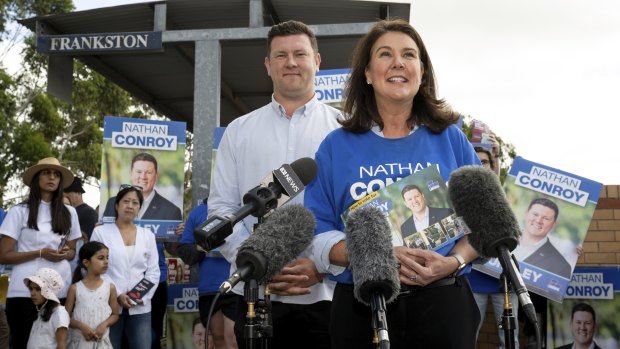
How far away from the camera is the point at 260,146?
3924mm

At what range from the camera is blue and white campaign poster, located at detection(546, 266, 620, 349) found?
23.8ft

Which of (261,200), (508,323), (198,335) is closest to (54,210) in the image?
(198,335)

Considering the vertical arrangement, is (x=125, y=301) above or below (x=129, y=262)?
below

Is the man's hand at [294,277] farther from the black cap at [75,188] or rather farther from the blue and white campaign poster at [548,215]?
the black cap at [75,188]

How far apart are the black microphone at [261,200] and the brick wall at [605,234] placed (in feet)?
18.6

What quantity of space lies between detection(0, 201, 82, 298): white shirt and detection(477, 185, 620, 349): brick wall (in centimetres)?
528

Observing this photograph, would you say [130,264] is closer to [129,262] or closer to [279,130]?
[129,262]

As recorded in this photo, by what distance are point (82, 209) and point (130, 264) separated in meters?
1.65

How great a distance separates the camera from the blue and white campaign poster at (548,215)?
6.57m

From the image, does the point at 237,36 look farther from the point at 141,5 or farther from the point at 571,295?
the point at 571,295

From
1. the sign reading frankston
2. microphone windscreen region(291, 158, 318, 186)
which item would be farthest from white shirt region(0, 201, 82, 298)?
microphone windscreen region(291, 158, 318, 186)

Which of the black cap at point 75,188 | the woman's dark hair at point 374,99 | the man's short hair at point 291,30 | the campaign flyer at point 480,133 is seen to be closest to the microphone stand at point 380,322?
the woman's dark hair at point 374,99

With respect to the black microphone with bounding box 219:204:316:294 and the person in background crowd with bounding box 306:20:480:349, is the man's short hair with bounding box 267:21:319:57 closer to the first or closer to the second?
the person in background crowd with bounding box 306:20:480:349

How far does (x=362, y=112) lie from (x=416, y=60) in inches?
12.8
